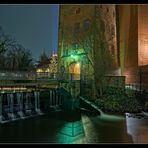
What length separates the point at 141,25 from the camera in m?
21.3

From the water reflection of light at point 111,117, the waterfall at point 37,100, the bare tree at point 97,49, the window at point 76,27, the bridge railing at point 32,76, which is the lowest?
the water reflection of light at point 111,117

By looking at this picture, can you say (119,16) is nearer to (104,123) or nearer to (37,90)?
(37,90)

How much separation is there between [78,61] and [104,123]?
15.9 metres

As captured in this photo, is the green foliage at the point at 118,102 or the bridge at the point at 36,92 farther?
the bridge at the point at 36,92

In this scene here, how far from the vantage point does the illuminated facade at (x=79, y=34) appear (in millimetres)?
26250

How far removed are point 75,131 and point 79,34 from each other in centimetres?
1870

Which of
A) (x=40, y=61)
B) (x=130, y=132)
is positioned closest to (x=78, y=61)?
(x=130, y=132)

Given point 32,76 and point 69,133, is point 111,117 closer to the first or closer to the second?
point 69,133

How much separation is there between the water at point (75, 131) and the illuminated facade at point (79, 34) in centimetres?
1192

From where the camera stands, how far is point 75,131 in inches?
428

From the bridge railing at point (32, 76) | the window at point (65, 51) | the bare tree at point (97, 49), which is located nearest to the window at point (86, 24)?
the bare tree at point (97, 49)

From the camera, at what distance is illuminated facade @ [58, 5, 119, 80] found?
26250 mm

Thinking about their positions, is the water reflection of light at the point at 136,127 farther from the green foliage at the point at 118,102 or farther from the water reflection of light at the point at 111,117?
the green foliage at the point at 118,102

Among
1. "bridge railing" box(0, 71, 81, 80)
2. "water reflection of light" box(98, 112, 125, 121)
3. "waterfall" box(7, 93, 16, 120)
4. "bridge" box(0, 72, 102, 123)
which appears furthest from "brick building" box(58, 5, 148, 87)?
"waterfall" box(7, 93, 16, 120)
